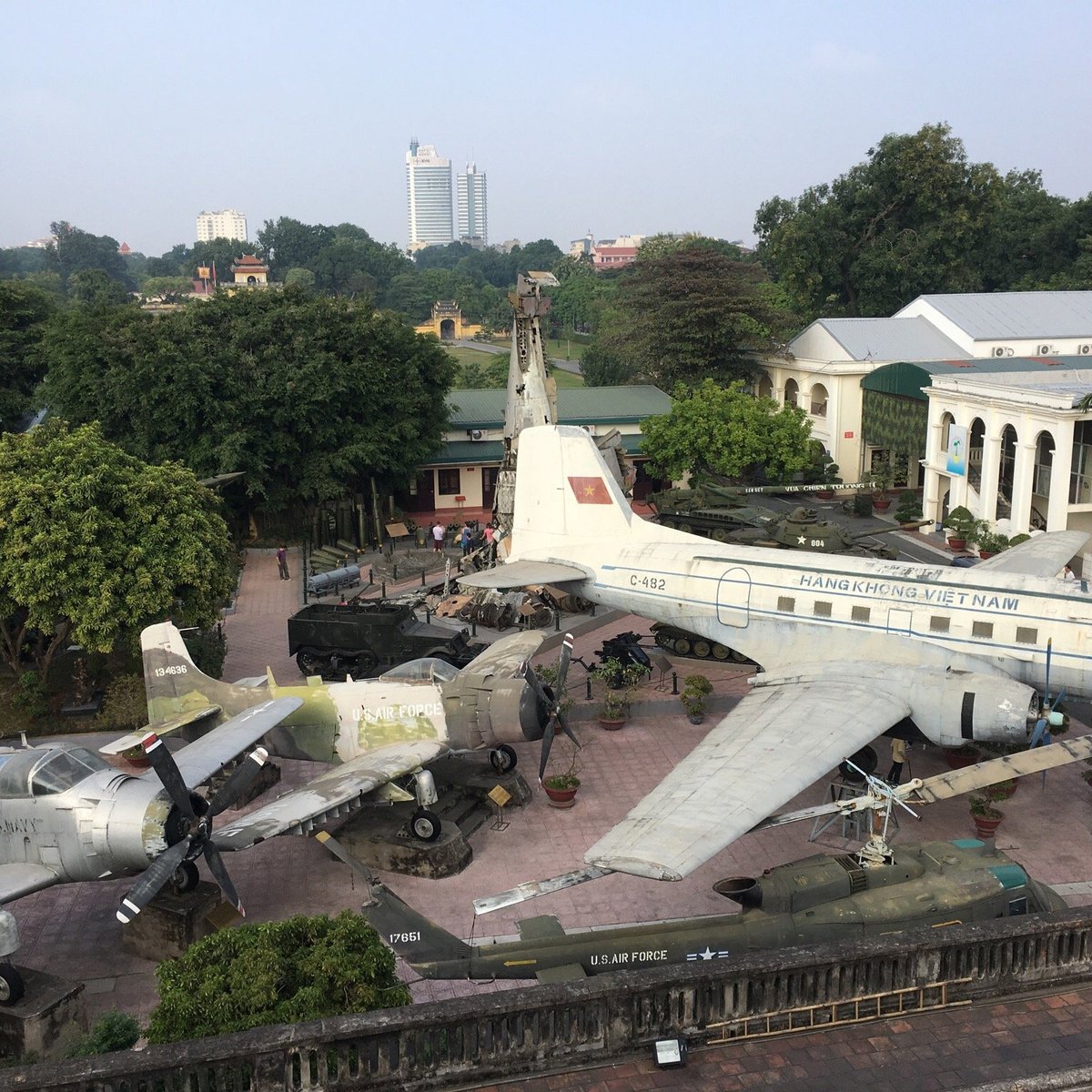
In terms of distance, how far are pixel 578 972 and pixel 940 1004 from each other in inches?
160

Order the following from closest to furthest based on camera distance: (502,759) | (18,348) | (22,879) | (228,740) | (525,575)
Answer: (22,879)
(228,740)
(502,759)
(525,575)
(18,348)

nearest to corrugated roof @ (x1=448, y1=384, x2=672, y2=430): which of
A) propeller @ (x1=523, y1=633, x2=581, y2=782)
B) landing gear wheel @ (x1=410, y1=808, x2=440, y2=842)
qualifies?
propeller @ (x1=523, y1=633, x2=581, y2=782)

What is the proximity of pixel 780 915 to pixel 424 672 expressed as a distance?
29.4 feet

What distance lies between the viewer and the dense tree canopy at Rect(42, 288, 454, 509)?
127ft

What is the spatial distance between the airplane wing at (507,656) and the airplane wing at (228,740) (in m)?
3.35

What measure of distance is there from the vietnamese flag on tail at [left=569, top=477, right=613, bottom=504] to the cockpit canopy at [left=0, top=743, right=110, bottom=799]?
13.5 metres

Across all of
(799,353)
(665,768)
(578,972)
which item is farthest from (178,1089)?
(799,353)

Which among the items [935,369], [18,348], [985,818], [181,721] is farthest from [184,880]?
[935,369]

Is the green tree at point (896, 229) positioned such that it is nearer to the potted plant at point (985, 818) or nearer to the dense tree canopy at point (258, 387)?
the dense tree canopy at point (258, 387)

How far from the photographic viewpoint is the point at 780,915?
43.4 ft

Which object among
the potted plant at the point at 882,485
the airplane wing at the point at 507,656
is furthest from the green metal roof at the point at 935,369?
the airplane wing at the point at 507,656

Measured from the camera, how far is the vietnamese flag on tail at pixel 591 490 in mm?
25781

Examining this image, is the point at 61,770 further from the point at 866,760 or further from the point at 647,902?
the point at 866,760

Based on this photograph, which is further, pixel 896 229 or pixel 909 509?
pixel 896 229
